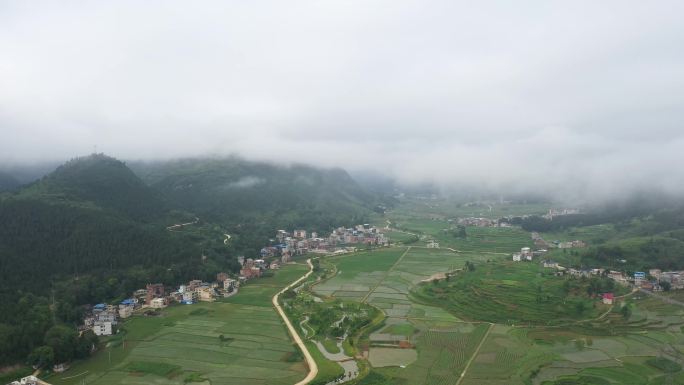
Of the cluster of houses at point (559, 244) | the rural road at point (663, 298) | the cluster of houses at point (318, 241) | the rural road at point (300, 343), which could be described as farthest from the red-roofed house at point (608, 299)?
the cluster of houses at point (318, 241)

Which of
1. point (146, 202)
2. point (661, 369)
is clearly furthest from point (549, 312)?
point (146, 202)

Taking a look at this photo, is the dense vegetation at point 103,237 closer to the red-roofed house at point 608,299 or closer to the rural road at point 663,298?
the red-roofed house at point 608,299

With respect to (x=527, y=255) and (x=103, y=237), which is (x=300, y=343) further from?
(x=527, y=255)

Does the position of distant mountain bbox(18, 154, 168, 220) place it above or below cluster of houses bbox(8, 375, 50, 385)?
above

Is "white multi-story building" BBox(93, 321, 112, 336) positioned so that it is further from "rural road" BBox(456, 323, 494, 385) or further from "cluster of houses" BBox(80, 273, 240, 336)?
"rural road" BBox(456, 323, 494, 385)

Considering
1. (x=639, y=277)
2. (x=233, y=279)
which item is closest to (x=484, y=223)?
(x=639, y=277)

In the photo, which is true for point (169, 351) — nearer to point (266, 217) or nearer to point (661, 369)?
point (661, 369)

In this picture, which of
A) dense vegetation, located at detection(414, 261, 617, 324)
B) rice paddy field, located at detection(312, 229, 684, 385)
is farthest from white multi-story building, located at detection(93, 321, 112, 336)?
dense vegetation, located at detection(414, 261, 617, 324)
